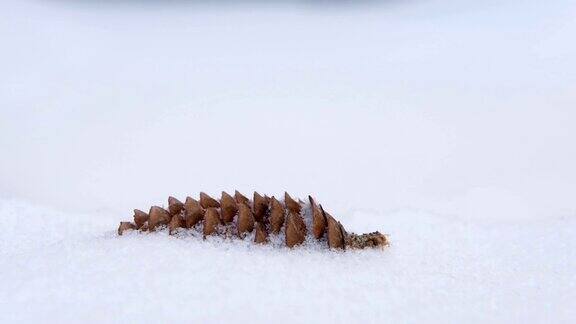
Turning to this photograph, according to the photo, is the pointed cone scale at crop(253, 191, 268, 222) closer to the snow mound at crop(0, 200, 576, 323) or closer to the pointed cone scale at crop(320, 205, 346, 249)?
the snow mound at crop(0, 200, 576, 323)

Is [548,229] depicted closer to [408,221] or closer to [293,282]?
[408,221]

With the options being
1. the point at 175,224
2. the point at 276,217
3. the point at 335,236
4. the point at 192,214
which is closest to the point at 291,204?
the point at 276,217

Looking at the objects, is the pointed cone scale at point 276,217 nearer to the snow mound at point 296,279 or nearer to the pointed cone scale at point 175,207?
Result: the snow mound at point 296,279

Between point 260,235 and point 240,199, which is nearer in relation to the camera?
point 260,235

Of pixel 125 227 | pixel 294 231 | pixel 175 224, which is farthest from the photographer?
pixel 125 227

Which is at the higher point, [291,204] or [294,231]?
[291,204]

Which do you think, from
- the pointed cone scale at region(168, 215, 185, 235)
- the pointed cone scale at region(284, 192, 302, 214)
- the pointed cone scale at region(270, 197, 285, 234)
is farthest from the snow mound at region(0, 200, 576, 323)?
the pointed cone scale at region(284, 192, 302, 214)

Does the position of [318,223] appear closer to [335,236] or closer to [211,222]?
[335,236]
